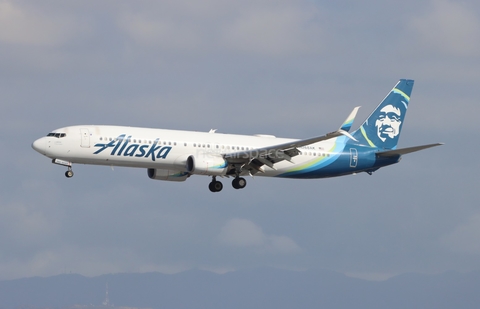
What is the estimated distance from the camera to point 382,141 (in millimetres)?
74250

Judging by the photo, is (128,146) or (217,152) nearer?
(128,146)

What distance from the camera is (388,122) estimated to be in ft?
248

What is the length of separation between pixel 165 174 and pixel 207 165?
724 centimetres

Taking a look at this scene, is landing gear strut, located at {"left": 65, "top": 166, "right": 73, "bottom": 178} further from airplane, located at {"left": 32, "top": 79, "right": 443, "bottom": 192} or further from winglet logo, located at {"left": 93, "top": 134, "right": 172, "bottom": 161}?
winglet logo, located at {"left": 93, "top": 134, "right": 172, "bottom": 161}

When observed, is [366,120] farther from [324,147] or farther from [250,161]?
[250,161]

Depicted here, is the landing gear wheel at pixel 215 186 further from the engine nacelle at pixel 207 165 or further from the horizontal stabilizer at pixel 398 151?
the horizontal stabilizer at pixel 398 151

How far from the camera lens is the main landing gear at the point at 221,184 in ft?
224

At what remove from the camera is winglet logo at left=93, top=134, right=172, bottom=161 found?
63.0 meters

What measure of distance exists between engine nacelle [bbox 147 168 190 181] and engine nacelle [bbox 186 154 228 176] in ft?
17.7

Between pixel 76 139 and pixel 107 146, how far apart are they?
232 centimetres

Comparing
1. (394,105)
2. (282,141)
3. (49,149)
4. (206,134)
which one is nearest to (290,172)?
(282,141)

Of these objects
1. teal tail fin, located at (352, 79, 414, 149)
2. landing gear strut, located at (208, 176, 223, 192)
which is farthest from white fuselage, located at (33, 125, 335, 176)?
teal tail fin, located at (352, 79, 414, 149)

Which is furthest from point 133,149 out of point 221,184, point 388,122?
point 388,122

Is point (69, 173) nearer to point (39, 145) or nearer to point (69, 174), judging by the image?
point (69, 174)
